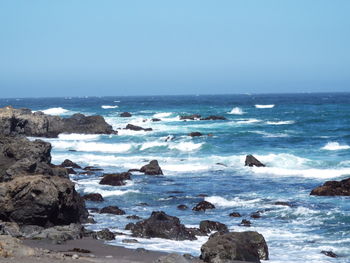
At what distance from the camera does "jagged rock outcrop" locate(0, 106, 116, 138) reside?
43.3 m

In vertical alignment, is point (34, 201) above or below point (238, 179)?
above

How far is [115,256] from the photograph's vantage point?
1360 cm

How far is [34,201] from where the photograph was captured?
53.8 ft

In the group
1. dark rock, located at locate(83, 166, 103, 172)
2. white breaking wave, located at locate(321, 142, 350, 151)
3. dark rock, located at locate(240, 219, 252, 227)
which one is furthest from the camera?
white breaking wave, located at locate(321, 142, 350, 151)

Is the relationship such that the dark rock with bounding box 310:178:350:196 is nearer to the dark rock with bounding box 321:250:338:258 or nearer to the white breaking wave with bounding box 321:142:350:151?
the dark rock with bounding box 321:250:338:258

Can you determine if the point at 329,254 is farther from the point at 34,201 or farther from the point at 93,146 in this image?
the point at 93,146

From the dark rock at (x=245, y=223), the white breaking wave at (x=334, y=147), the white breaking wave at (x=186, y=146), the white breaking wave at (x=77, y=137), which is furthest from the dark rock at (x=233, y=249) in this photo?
the white breaking wave at (x=77, y=137)

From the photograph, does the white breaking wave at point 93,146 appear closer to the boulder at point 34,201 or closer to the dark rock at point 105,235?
the boulder at point 34,201

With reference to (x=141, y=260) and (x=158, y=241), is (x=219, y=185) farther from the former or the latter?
(x=141, y=260)

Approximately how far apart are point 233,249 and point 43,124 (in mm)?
40127

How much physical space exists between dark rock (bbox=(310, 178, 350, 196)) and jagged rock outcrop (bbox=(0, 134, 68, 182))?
371 inches

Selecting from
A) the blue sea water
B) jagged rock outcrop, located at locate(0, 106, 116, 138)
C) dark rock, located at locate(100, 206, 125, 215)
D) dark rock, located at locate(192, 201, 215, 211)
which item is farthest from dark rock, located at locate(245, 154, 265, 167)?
jagged rock outcrop, located at locate(0, 106, 116, 138)

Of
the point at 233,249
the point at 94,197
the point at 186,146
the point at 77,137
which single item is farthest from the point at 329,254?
the point at 77,137

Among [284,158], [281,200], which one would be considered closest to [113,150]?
[284,158]
